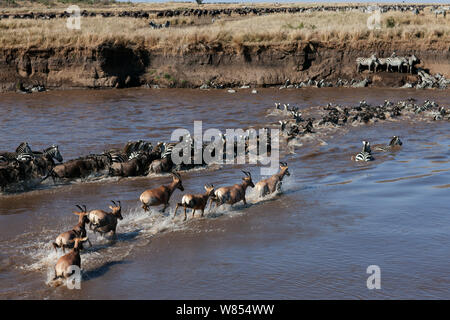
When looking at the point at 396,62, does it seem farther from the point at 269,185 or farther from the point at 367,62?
the point at 269,185

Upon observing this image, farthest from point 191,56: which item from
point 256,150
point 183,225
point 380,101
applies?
point 183,225

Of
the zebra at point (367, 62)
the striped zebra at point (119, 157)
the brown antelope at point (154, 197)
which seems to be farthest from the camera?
the zebra at point (367, 62)

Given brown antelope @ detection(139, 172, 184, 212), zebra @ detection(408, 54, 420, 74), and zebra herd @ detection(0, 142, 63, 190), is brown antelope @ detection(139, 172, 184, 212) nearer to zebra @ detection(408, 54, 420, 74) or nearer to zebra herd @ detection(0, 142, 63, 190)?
zebra herd @ detection(0, 142, 63, 190)

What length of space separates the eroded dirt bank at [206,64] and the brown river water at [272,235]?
40.6 feet

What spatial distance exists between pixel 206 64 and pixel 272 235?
72.2ft

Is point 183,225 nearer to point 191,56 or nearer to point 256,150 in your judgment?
point 256,150

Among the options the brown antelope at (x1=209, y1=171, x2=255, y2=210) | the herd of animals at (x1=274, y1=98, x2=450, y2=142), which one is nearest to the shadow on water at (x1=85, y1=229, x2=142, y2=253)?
the brown antelope at (x1=209, y1=171, x2=255, y2=210)

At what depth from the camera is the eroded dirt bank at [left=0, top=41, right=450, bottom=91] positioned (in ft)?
96.5

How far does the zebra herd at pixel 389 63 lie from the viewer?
29.2 m

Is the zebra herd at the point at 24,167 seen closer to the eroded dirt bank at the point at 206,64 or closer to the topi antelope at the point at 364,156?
the topi antelope at the point at 364,156

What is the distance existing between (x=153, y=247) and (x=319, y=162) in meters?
7.25

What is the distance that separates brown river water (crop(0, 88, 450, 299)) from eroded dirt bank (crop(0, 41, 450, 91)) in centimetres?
1238

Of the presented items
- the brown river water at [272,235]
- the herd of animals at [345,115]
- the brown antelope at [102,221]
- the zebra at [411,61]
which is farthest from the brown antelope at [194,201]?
the zebra at [411,61]

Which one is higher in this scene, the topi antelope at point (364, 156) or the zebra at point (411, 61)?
the zebra at point (411, 61)
